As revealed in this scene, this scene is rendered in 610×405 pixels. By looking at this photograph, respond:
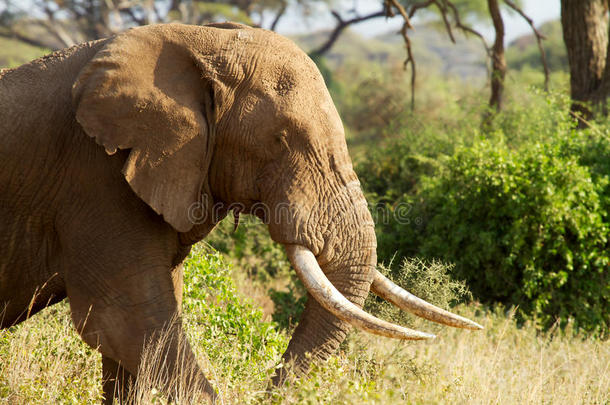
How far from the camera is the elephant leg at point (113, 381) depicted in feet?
14.5

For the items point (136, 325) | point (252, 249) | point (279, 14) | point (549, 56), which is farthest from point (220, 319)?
point (549, 56)

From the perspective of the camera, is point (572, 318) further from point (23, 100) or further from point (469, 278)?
point (23, 100)

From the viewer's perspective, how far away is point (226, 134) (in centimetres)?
399

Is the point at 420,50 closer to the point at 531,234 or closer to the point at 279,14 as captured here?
the point at 279,14

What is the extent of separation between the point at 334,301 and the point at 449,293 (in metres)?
2.43

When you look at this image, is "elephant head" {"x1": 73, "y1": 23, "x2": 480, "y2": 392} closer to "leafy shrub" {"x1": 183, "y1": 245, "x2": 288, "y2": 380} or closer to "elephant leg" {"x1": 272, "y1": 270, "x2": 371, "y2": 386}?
"elephant leg" {"x1": 272, "y1": 270, "x2": 371, "y2": 386}

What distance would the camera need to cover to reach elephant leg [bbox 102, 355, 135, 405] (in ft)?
14.5

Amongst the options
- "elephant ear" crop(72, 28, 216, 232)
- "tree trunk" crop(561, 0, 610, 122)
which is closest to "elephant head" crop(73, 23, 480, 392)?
"elephant ear" crop(72, 28, 216, 232)

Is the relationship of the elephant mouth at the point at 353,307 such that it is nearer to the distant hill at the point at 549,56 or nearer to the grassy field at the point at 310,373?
the grassy field at the point at 310,373

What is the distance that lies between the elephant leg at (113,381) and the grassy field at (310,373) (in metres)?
0.08

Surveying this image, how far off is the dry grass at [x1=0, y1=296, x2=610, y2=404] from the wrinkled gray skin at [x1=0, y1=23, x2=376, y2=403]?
38cm

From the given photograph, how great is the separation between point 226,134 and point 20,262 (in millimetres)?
1365

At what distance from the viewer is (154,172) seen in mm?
3787

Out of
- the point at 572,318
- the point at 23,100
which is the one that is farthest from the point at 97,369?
the point at 572,318
